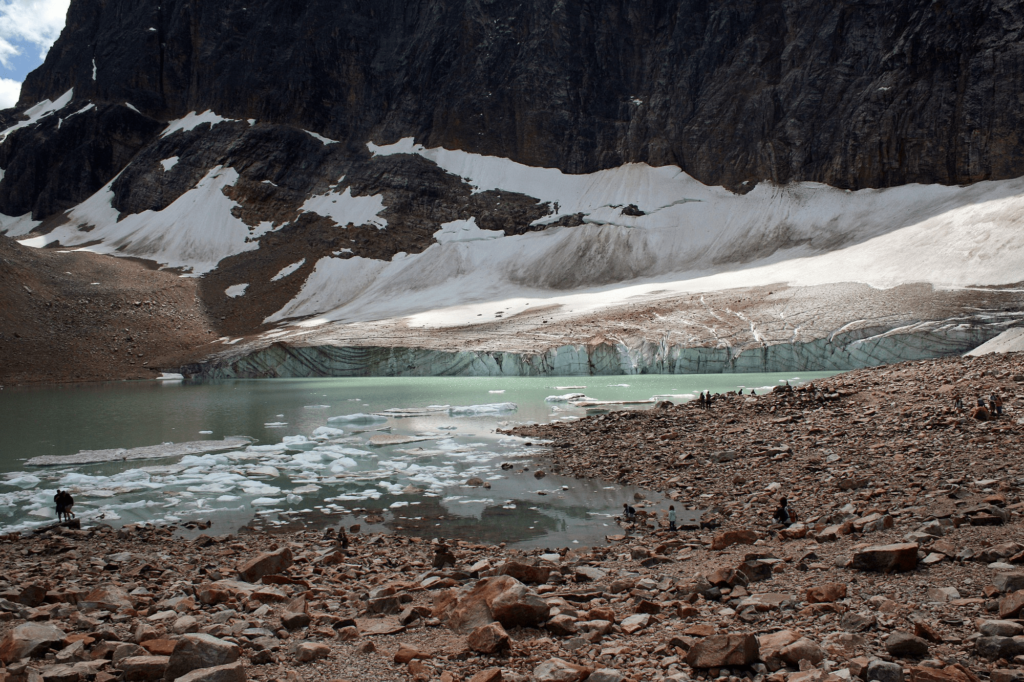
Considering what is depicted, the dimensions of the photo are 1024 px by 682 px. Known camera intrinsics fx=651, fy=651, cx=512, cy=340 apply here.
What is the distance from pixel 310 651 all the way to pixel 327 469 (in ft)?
31.5

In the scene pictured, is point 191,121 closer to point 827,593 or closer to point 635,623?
point 635,623

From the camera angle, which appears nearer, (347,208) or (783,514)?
(783,514)

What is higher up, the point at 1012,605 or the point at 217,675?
the point at 1012,605

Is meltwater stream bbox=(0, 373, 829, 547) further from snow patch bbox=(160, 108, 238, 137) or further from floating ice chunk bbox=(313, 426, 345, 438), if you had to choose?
snow patch bbox=(160, 108, 238, 137)

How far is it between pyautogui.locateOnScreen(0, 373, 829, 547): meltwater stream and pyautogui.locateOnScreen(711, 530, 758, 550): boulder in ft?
5.38

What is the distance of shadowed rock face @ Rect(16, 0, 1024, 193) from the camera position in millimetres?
51719

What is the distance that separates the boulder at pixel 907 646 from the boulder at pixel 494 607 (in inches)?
82.2

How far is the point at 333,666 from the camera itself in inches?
162

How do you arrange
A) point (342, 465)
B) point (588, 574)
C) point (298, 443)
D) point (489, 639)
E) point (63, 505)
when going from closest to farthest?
point (489, 639), point (588, 574), point (63, 505), point (342, 465), point (298, 443)

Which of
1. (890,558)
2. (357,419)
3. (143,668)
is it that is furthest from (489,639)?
(357,419)

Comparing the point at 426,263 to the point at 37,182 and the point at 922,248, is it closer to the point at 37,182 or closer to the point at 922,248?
the point at 922,248

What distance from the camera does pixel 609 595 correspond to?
5109 mm

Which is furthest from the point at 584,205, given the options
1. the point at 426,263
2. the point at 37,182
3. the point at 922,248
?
the point at 37,182

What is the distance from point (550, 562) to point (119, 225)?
7811cm
